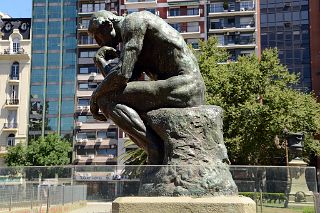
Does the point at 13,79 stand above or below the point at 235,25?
below

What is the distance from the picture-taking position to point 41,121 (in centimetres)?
6888

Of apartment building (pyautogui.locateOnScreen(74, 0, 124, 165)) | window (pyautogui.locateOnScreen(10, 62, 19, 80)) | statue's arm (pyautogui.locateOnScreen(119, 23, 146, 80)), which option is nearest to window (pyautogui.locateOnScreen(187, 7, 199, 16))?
apartment building (pyautogui.locateOnScreen(74, 0, 124, 165))

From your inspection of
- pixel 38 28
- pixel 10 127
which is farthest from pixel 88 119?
pixel 38 28

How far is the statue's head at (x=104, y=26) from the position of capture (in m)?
6.89

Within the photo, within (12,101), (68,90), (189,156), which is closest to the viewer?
→ (189,156)

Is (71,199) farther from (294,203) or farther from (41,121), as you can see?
(41,121)

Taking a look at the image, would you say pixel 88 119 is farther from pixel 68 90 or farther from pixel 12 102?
pixel 12 102

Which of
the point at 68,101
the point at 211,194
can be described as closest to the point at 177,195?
the point at 211,194

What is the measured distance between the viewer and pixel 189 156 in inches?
236

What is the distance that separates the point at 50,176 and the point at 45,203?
382 millimetres

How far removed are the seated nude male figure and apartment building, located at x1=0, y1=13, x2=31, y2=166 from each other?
63194mm

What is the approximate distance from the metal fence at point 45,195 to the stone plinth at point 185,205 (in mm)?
1179

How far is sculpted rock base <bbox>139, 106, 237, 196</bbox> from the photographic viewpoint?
5.73 meters

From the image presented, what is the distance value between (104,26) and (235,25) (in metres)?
61.6
